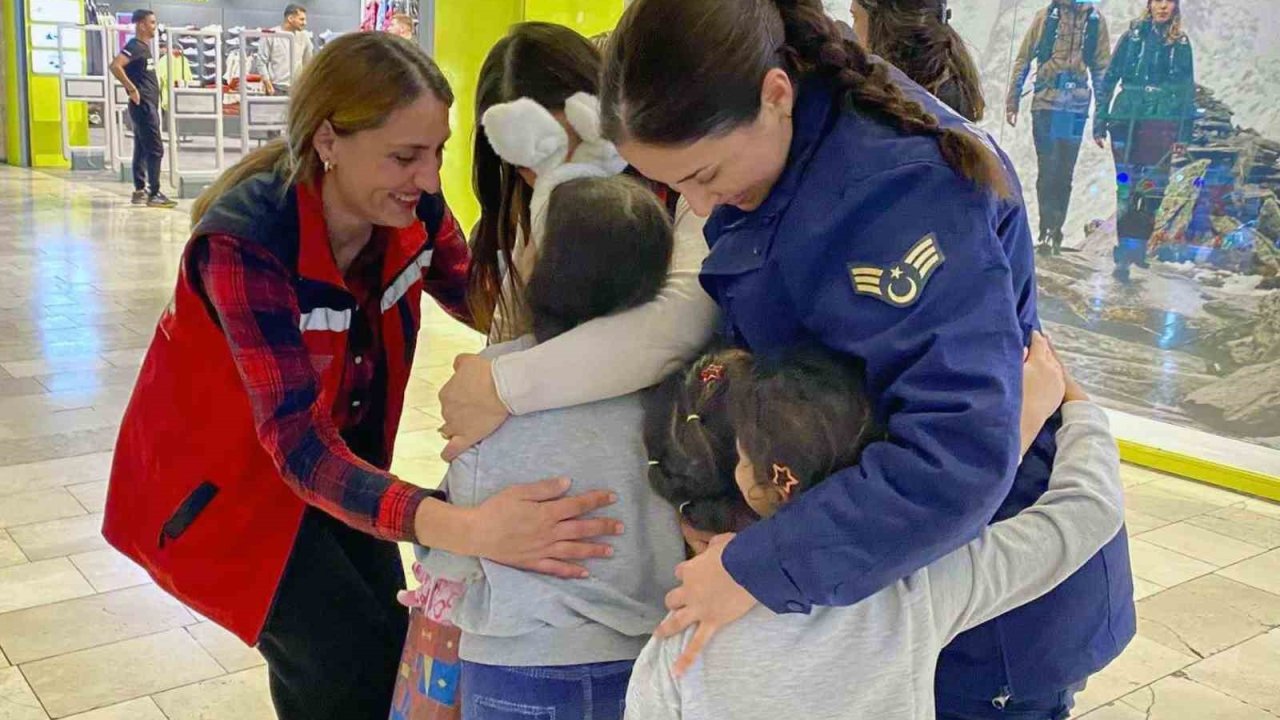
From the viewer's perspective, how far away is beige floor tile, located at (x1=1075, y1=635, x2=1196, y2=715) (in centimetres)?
290

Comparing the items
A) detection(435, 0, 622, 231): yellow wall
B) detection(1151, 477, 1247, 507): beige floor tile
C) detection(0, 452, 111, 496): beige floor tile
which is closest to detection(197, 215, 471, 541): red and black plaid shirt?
detection(0, 452, 111, 496): beige floor tile

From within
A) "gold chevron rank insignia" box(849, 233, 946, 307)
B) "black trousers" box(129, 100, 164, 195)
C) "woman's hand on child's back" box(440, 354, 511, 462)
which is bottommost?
"black trousers" box(129, 100, 164, 195)

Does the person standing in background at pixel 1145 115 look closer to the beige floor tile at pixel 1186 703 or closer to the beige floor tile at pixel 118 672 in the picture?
the beige floor tile at pixel 1186 703

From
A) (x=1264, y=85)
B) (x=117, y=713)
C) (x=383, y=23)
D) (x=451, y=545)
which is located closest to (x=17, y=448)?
(x=117, y=713)

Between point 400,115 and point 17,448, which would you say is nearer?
point 400,115

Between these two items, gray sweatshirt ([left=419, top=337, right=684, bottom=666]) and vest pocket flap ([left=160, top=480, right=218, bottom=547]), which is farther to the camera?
vest pocket flap ([left=160, top=480, right=218, bottom=547])

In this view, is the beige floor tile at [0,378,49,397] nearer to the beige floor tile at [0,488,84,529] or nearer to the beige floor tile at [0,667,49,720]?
the beige floor tile at [0,488,84,529]

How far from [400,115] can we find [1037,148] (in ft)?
13.5

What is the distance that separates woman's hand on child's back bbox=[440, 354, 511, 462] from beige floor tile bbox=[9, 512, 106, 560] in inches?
99.6

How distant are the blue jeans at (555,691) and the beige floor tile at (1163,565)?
2.74 m

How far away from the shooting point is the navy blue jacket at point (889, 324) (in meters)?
1.03

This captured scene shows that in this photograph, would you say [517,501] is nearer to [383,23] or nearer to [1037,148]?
[1037,148]

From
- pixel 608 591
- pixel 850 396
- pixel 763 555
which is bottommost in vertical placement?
pixel 608 591

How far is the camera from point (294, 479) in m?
1.56
